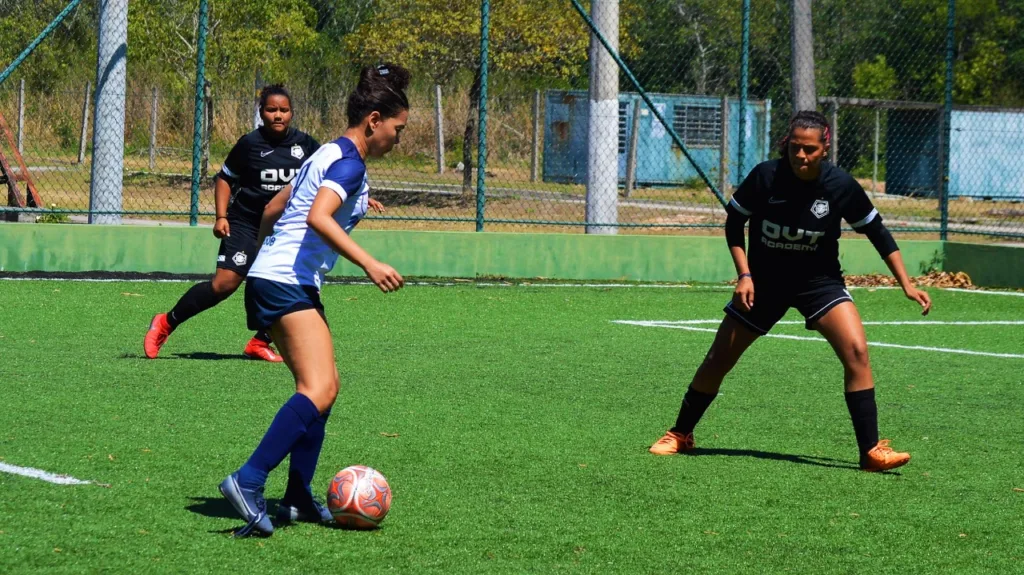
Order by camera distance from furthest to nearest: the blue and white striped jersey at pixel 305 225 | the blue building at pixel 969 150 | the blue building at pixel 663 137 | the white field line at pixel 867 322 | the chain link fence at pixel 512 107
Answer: the blue building at pixel 969 150, the blue building at pixel 663 137, the chain link fence at pixel 512 107, the white field line at pixel 867 322, the blue and white striped jersey at pixel 305 225

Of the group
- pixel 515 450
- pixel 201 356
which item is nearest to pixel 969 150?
pixel 201 356

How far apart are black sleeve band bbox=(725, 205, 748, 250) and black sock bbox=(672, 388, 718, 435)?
751mm

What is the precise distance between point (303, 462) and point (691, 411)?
7.63ft

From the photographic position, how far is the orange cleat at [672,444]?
21.8 feet

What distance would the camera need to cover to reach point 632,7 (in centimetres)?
2156

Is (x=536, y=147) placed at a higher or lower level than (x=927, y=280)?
higher

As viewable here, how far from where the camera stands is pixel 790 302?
664cm

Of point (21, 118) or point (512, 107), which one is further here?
point (512, 107)

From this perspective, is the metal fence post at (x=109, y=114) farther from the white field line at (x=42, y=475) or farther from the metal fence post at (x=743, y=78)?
the white field line at (x=42, y=475)

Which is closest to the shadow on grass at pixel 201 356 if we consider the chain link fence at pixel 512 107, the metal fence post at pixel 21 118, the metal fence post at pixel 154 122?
the chain link fence at pixel 512 107

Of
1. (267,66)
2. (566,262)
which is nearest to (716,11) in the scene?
(267,66)

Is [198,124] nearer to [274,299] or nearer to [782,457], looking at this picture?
[782,457]

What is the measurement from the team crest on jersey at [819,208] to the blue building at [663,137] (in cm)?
923

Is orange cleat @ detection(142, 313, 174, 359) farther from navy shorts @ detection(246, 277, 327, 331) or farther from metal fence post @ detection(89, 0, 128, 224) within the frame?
metal fence post @ detection(89, 0, 128, 224)
